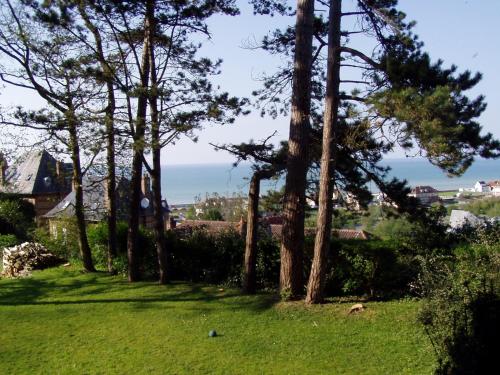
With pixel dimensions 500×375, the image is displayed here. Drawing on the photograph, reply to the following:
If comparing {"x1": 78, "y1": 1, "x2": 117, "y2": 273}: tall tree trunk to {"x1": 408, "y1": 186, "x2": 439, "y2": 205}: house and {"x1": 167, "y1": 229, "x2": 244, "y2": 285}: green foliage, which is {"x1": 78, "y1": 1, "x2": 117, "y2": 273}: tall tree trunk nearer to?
{"x1": 167, "y1": 229, "x2": 244, "y2": 285}: green foliage

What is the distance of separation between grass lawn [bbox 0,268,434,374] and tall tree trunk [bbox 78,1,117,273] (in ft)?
10.6

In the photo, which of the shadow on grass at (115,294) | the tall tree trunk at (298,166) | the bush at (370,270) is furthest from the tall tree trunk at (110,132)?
the bush at (370,270)

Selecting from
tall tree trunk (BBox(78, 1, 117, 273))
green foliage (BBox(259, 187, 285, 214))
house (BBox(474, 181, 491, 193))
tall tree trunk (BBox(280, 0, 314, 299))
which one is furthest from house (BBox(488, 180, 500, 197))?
tall tree trunk (BBox(78, 1, 117, 273))

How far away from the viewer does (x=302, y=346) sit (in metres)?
7.11

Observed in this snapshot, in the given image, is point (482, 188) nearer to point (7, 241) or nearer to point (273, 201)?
point (273, 201)

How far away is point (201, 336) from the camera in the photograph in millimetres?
7789

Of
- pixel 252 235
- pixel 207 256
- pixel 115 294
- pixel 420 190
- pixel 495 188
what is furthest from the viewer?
pixel 495 188

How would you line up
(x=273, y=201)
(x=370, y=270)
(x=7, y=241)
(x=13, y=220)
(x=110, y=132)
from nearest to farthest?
1. (x=370, y=270)
2. (x=110, y=132)
3. (x=273, y=201)
4. (x=7, y=241)
5. (x=13, y=220)

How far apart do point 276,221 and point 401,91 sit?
22571mm

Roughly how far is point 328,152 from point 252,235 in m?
2.57

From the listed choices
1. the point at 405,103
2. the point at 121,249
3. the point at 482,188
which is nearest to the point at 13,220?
the point at 121,249

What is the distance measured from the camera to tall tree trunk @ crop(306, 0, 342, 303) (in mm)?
9086

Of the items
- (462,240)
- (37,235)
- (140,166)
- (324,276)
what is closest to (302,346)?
(324,276)

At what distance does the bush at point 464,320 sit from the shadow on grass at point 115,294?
14.5 ft
